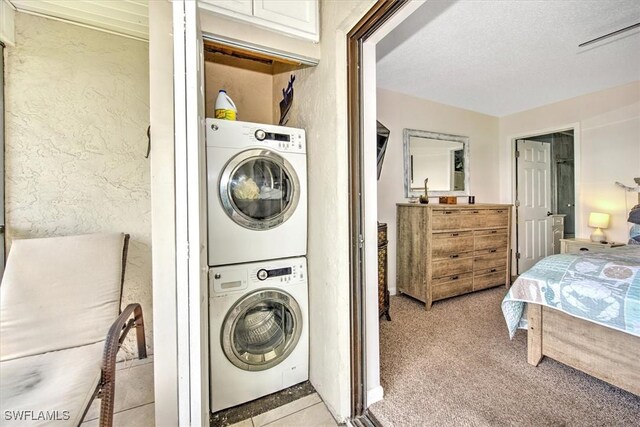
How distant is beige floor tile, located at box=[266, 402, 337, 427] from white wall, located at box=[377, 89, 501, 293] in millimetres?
1874

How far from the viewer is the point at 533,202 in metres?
3.96

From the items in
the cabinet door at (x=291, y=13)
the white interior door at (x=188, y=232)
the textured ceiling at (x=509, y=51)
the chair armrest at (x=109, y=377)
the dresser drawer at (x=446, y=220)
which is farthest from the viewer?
the dresser drawer at (x=446, y=220)

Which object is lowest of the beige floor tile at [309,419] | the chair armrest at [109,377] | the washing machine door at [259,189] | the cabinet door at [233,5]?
the beige floor tile at [309,419]

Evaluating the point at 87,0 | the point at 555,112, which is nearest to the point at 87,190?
the point at 87,0

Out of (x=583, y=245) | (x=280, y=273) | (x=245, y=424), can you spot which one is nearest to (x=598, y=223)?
(x=583, y=245)

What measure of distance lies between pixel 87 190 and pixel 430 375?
2.49 metres

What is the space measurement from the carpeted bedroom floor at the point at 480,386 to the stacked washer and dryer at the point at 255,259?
0.67m

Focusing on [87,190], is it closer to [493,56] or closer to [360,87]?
[360,87]

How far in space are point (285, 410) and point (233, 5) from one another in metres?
2.16

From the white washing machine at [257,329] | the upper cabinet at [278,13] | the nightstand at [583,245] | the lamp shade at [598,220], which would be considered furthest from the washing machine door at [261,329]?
the lamp shade at [598,220]

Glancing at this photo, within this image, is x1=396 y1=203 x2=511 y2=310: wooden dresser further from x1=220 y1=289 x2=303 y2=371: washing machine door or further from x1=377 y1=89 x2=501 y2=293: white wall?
x1=220 y1=289 x2=303 y2=371: washing machine door

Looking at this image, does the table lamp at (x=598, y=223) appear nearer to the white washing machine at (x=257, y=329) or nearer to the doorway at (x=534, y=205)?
the doorway at (x=534, y=205)

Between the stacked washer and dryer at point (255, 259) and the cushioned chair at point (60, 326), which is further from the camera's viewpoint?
the stacked washer and dryer at point (255, 259)

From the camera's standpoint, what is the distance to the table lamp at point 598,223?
9.72ft
